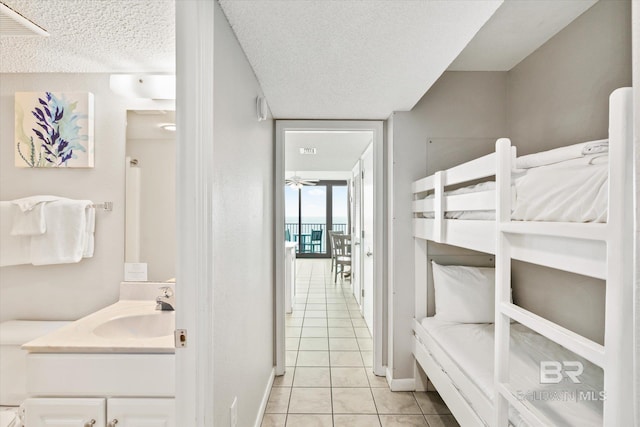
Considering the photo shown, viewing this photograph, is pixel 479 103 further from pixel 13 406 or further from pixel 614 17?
pixel 13 406

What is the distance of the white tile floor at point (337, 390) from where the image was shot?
87.3 inches

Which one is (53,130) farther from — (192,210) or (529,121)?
(529,121)

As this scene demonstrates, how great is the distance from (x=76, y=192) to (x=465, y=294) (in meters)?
2.68

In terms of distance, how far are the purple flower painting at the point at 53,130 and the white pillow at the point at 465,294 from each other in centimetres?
254

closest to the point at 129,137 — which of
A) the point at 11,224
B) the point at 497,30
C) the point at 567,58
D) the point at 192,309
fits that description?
the point at 11,224

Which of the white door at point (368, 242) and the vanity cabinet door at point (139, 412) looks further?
the white door at point (368, 242)

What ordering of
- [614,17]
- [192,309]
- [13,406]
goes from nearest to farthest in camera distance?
[192,309]
[614,17]
[13,406]

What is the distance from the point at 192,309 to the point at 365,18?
1362 millimetres

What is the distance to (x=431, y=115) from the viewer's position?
8.70 ft

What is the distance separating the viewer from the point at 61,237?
1.95 meters

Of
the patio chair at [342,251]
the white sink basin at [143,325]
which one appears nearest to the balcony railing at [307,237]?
the patio chair at [342,251]

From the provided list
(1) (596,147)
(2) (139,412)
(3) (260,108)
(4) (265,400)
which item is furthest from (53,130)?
(1) (596,147)

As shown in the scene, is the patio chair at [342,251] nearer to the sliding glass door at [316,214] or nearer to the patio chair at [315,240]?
the sliding glass door at [316,214]

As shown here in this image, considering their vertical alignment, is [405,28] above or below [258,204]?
above
